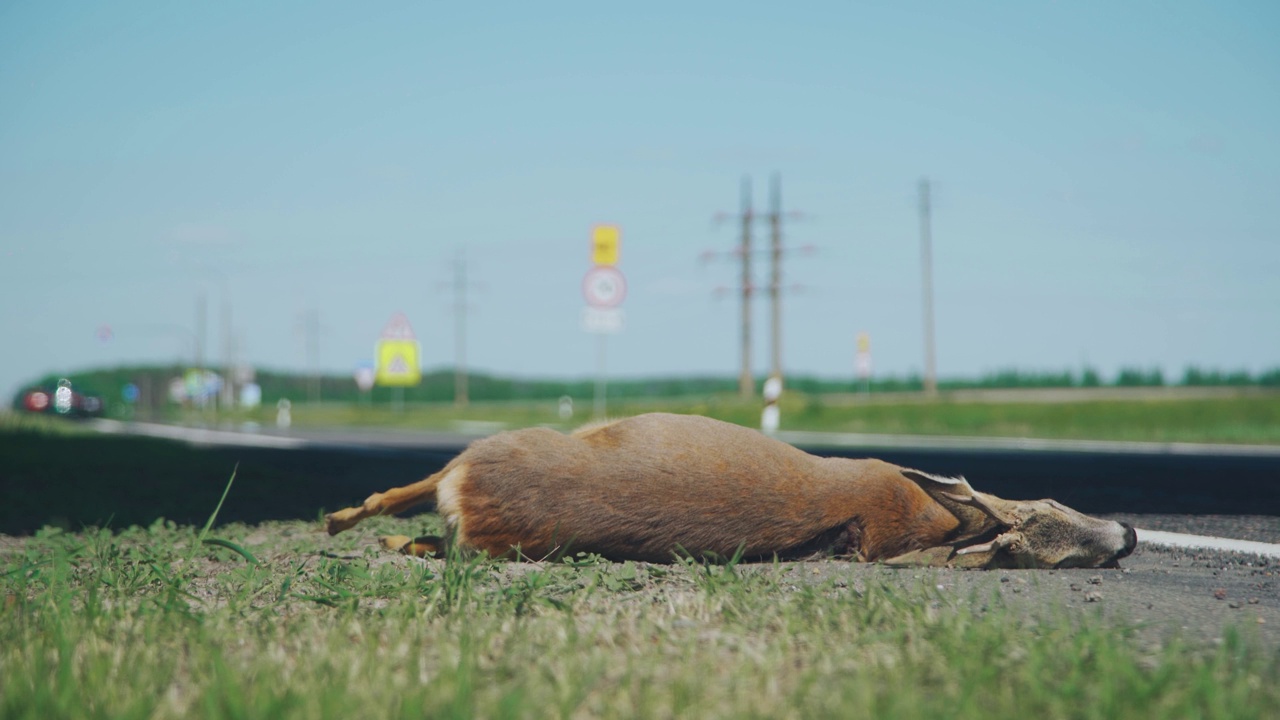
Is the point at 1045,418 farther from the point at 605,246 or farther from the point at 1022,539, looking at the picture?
the point at 1022,539

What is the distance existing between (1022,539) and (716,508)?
143 centimetres

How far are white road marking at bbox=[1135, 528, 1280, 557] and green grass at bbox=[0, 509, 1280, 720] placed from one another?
246cm

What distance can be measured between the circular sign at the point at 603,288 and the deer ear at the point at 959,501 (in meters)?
14.3

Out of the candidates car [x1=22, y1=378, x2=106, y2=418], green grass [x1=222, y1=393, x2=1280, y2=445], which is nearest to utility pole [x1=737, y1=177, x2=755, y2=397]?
green grass [x1=222, y1=393, x2=1280, y2=445]

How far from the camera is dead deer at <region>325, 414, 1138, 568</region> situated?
16.0 feet

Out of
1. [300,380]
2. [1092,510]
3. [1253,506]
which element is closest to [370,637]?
[1092,510]

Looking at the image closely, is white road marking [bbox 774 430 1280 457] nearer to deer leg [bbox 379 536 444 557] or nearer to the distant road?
the distant road

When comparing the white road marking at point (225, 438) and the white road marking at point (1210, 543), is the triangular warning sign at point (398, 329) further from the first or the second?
the white road marking at point (1210, 543)

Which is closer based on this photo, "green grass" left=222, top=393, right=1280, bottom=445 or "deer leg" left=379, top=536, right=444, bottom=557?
"deer leg" left=379, top=536, right=444, bottom=557

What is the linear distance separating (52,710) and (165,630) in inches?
38.1

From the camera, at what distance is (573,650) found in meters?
3.17

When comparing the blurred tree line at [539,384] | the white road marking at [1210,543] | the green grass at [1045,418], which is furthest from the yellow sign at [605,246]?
the blurred tree line at [539,384]

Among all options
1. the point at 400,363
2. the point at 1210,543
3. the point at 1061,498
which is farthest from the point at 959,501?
the point at 400,363

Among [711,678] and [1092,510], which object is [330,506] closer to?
[1092,510]
